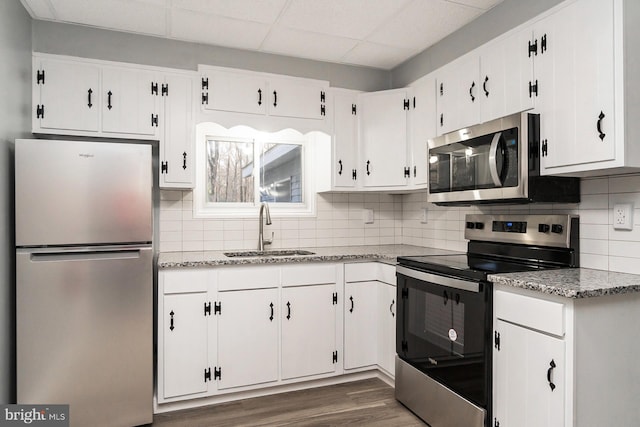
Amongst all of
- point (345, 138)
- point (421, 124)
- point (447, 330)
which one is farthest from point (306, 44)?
point (447, 330)

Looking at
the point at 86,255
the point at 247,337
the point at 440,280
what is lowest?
the point at 247,337

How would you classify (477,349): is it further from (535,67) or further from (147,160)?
(147,160)

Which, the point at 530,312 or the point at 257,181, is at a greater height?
the point at 257,181

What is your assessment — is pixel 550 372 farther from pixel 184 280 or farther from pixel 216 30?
pixel 216 30

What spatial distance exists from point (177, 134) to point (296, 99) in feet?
3.07

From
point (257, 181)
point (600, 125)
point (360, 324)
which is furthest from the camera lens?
point (257, 181)

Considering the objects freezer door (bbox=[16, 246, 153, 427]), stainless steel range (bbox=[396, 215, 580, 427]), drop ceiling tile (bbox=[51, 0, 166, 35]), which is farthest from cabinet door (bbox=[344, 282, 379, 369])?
drop ceiling tile (bbox=[51, 0, 166, 35])

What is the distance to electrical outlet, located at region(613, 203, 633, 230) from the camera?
192cm

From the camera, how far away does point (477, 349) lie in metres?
2.00

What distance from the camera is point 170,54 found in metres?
2.94

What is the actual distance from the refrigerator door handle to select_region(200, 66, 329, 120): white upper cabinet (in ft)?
3.80

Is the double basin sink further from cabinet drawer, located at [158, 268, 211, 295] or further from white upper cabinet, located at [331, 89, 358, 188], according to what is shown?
white upper cabinet, located at [331, 89, 358, 188]

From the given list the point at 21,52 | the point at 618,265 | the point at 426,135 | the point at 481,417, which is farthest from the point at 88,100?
the point at 618,265

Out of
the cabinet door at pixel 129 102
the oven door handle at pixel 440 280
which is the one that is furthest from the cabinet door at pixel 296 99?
the oven door handle at pixel 440 280
